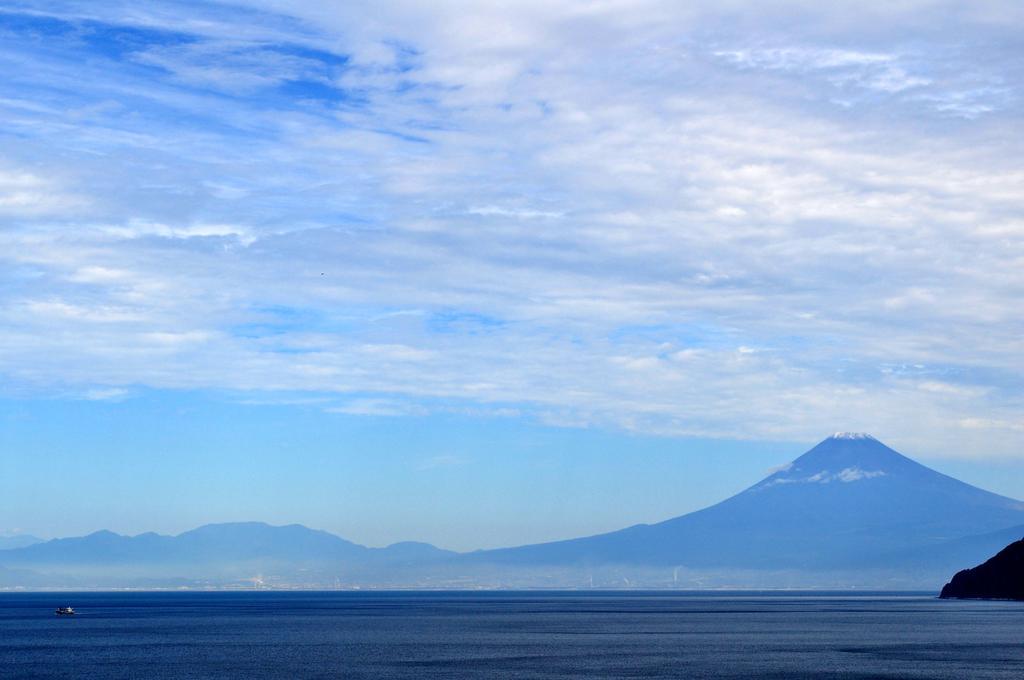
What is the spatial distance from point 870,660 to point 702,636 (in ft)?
152

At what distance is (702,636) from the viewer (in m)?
164

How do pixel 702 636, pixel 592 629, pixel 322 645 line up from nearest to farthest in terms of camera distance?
pixel 322 645 → pixel 702 636 → pixel 592 629

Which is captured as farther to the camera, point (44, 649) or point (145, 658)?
point (44, 649)

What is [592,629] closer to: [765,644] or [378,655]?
[765,644]

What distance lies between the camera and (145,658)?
123875 mm

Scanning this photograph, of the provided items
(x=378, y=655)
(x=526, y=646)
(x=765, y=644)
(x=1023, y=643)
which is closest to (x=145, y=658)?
(x=378, y=655)

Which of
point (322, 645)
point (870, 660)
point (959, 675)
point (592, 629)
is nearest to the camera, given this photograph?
point (959, 675)

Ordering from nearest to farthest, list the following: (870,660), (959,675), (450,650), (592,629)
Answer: (959,675) → (870,660) → (450,650) → (592,629)

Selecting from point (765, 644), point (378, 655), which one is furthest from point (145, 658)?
point (765, 644)

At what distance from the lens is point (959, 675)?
102375 millimetres

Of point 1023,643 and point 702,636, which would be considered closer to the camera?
point 1023,643

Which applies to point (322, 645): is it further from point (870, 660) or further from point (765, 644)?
point (870, 660)

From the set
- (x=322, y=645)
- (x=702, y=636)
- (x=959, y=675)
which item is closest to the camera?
(x=959, y=675)

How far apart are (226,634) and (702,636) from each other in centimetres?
5978
